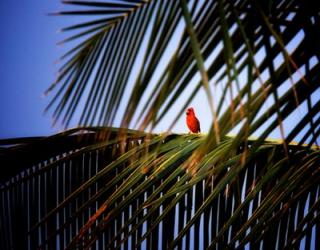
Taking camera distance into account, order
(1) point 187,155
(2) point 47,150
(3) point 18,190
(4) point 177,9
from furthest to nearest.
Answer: (3) point 18,190 < (2) point 47,150 < (1) point 187,155 < (4) point 177,9

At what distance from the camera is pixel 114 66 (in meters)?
0.46

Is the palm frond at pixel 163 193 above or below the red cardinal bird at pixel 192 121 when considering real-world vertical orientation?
below

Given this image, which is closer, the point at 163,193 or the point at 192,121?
the point at 163,193

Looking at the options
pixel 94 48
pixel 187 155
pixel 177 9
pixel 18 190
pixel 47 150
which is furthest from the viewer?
pixel 18 190

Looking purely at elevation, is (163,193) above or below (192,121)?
below

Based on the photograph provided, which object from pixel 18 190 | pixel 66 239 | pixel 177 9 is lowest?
pixel 66 239

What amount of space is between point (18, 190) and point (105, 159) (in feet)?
1.44

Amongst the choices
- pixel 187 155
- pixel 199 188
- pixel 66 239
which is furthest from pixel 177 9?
pixel 66 239

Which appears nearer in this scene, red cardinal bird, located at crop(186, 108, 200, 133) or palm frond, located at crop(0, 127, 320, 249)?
palm frond, located at crop(0, 127, 320, 249)

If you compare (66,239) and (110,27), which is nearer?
(110,27)

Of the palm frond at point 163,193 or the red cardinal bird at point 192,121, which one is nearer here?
the palm frond at point 163,193

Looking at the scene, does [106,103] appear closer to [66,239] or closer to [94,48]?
[94,48]

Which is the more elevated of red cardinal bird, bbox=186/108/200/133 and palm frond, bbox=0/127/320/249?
red cardinal bird, bbox=186/108/200/133

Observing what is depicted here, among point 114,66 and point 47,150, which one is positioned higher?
point 114,66
